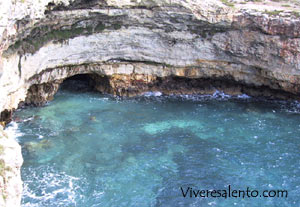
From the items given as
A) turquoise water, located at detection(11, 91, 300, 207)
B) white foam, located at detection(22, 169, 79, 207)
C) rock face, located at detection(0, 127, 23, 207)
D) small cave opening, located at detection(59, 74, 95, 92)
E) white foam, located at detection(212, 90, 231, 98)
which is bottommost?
white foam, located at detection(22, 169, 79, 207)

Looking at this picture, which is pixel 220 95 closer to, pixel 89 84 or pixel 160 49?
pixel 160 49

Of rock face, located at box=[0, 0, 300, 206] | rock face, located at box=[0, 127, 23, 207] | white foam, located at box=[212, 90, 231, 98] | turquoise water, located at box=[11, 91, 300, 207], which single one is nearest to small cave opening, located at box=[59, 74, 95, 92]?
rock face, located at box=[0, 0, 300, 206]

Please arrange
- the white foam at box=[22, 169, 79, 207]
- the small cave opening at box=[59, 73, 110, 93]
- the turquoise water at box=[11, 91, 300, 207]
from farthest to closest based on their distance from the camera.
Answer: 1. the small cave opening at box=[59, 73, 110, 93]
2. the turquoise water at box=[11, 91, 300, 207]
3. the white foam at box=[22, 169, 79, 207]

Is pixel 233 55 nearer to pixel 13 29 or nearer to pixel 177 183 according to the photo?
pixel 177 183

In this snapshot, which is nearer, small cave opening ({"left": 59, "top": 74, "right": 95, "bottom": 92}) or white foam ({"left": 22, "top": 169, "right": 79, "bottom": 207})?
white foam ({"left": 22, "top": 169, "right": 79, "bottom": 207})

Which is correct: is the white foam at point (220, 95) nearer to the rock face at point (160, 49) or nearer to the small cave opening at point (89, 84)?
the rock face at point (160, 49)

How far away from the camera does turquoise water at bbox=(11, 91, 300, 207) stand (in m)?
21.6

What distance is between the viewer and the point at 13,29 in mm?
22188

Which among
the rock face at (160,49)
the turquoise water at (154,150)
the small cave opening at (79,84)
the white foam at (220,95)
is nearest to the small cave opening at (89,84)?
the small cave opening at (79,84)

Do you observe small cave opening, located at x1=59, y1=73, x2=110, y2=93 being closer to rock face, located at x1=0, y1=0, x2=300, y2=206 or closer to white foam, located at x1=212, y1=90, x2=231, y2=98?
rock face, located at x1=0, y1=0, x2=300, y2=206

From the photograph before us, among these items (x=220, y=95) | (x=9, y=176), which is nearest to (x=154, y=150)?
(x=220, y=95)

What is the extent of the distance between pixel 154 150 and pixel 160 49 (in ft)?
37.6

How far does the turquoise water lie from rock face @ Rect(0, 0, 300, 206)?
1.95 metres

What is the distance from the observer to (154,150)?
85.9 ft
